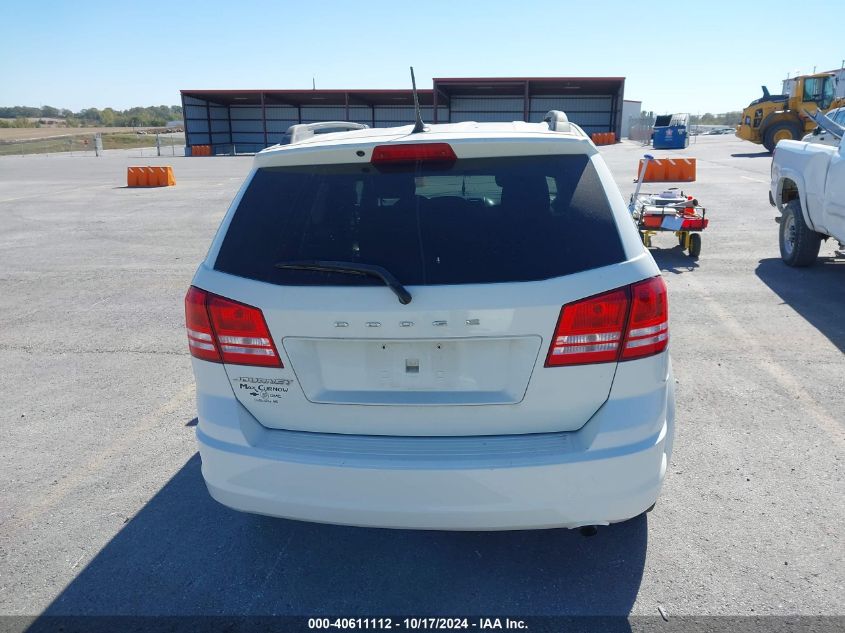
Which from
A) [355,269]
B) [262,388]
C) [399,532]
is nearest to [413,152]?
[355,269]

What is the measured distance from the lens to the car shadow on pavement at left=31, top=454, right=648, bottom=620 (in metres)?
2.77

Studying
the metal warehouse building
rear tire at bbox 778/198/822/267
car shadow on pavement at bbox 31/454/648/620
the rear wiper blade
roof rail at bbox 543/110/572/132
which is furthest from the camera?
A: the metal warehouse building

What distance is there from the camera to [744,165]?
1000 inches

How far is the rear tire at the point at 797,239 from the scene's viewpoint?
322 inches

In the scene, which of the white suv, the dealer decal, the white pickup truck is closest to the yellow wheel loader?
the white pickup truck

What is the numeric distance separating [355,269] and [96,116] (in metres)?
155

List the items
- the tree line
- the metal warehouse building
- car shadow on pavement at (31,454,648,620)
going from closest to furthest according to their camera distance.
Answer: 1. car shadow on pavement at (31,454,648,620)
2. the metal warehouse building
3. the tree line

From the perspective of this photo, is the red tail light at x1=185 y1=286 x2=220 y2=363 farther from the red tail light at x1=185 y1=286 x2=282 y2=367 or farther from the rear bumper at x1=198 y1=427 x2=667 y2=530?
the rear bumper at x1=198 y1=427 x2=667 y2=530

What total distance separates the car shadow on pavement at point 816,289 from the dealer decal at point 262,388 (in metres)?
5.14

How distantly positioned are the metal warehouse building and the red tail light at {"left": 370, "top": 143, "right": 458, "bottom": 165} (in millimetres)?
42845

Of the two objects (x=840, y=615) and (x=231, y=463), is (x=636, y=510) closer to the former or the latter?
(x=840, y=615)

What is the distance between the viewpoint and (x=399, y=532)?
3285 mm

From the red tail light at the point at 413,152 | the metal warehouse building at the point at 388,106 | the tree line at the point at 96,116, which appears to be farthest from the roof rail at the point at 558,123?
the tree line at the point at 96,116

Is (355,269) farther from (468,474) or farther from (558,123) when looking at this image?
(558,123)
